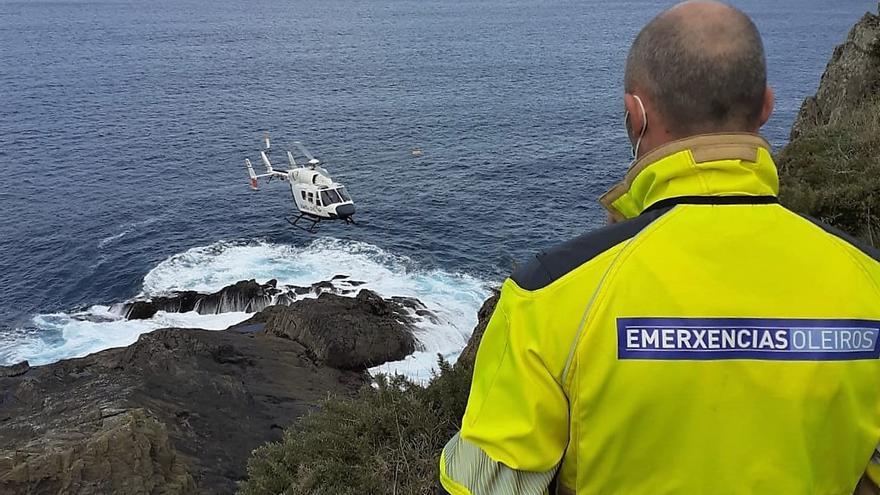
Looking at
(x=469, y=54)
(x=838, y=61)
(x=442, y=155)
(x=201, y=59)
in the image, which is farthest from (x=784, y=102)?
(x=201, y=59)

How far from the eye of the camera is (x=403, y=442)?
6648 mm

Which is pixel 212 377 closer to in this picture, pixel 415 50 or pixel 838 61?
pixel 838 61

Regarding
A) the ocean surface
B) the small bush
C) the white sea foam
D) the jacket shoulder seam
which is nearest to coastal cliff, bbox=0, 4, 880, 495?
the small bush

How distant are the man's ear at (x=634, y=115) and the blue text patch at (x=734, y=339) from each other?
776 millimetres

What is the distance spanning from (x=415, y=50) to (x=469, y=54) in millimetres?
9323

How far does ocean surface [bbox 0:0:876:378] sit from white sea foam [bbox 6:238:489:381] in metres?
0.12

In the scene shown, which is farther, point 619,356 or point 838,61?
point 838,61

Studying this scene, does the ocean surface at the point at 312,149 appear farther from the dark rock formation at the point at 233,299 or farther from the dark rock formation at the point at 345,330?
the dark rock formation at the point at 345,330

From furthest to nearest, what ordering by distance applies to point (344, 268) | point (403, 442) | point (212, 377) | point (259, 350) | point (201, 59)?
1. point (201, 59)
2. point (344, 268)
3. point (259, 350)
4. point (212, 377)
5. point (403, 442)

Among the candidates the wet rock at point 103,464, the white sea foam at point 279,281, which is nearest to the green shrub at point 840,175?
the wet rock at point 103,464

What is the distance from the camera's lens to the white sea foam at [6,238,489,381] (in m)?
26.6

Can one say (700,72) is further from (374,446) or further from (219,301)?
(219,301)

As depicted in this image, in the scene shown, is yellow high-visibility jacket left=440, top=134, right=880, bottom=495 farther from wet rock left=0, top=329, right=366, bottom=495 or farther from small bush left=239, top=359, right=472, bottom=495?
wet rock left=0, top=329, right=366, bottom=495

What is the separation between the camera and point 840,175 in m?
9.96
